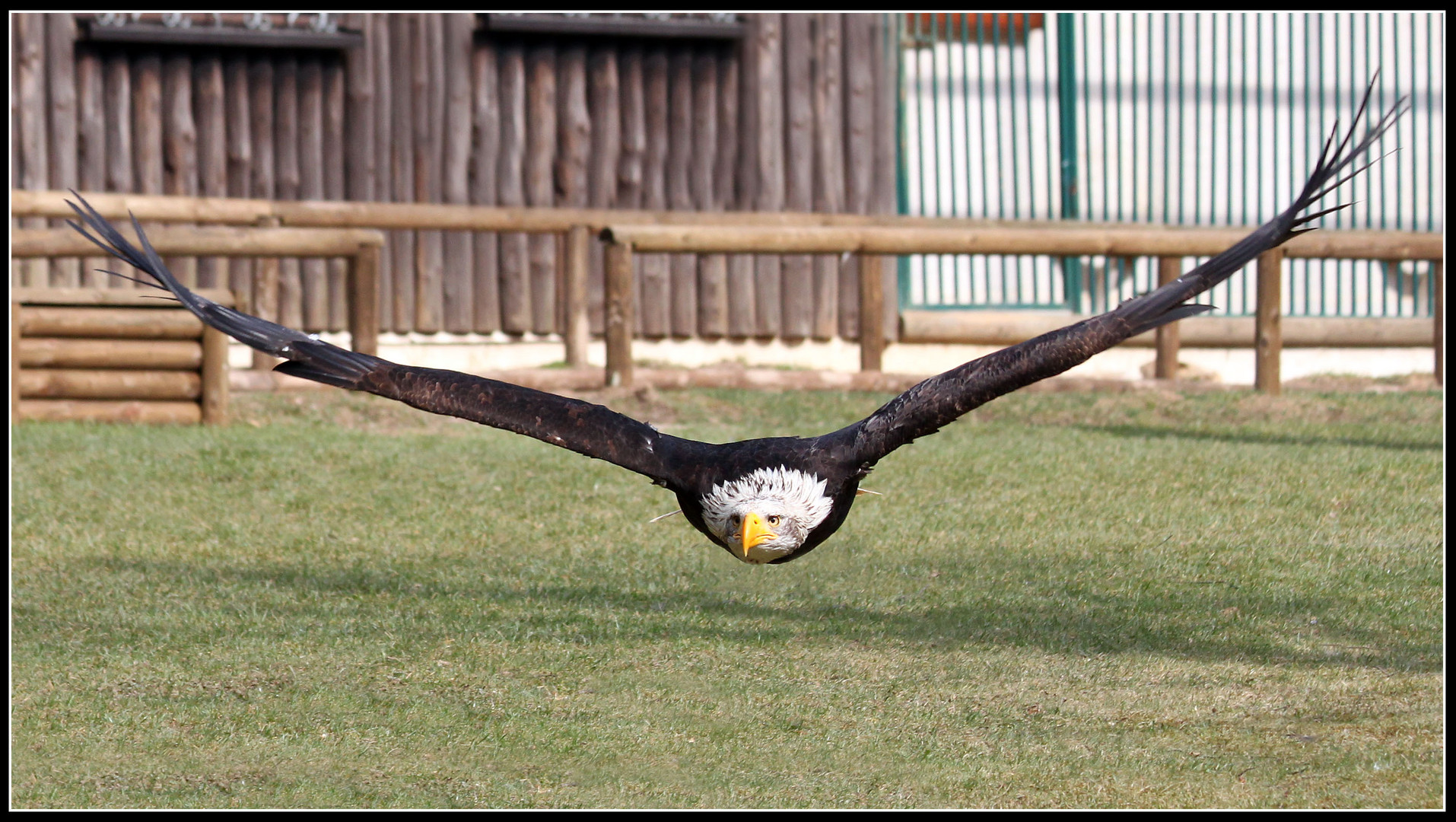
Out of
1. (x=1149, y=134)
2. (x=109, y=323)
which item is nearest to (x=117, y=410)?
(x=109, y=323)

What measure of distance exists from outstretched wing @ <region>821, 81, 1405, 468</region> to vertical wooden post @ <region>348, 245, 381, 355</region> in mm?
6442

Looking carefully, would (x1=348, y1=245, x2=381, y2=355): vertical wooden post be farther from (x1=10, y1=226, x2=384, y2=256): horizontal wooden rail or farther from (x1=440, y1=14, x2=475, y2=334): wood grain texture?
(x1=440, y1=14, x2=475, y2=334): wood grain texture

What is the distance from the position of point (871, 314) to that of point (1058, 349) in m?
6.64

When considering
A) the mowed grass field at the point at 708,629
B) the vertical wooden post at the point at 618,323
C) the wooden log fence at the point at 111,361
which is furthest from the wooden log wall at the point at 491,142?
the mowed grass field at the point at 708,629

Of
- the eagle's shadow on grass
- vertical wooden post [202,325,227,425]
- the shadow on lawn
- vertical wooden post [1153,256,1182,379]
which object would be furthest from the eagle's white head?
vertical wooden post [1153,256,1182,379]

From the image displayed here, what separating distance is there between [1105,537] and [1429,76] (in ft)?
31.8

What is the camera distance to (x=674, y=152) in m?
14.2

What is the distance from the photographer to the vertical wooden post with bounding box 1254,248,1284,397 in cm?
1192

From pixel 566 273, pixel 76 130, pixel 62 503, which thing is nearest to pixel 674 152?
pixel 566 273

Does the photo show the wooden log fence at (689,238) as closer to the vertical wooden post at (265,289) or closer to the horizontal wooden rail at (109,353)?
the vertical wooden post at (265,289)

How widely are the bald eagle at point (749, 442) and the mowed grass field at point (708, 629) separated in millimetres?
749

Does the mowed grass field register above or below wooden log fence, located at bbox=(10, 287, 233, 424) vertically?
below

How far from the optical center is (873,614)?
22.4 ft

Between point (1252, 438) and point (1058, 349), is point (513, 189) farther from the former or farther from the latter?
point (1058, 349)
